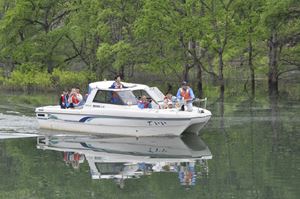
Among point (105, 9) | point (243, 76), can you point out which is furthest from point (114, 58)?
point (243, 76)

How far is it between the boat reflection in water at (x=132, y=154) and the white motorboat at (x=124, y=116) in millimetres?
384

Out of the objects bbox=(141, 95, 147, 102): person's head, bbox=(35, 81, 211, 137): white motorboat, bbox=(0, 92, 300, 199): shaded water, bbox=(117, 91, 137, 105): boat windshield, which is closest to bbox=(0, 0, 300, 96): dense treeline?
bbox=(0, 92, 300, 199): shaded water

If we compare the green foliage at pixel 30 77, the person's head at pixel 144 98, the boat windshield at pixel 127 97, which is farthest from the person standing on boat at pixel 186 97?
the green foliage at pixel 30 77

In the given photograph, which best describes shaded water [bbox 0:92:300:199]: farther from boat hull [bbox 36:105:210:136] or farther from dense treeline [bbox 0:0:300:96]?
dense treeline [bbox 0:0:300:96]

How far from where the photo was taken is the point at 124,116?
26719 millimetres

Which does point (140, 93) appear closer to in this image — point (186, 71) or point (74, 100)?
point (74, 100)

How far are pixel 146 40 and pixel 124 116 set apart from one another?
29.7 m

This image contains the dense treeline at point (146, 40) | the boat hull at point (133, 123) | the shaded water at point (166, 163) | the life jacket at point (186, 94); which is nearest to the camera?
the shaded water at point (166, 163)

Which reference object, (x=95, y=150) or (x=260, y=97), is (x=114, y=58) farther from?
(x=95, y=150)

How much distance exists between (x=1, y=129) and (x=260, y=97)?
23157mm

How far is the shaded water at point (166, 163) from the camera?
55.7 ft

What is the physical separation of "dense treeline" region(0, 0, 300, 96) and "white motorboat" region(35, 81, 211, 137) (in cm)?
2251

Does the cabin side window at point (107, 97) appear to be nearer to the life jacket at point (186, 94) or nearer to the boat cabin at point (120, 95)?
the boat cabin at point (120, 95)

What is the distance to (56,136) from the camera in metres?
28.1
